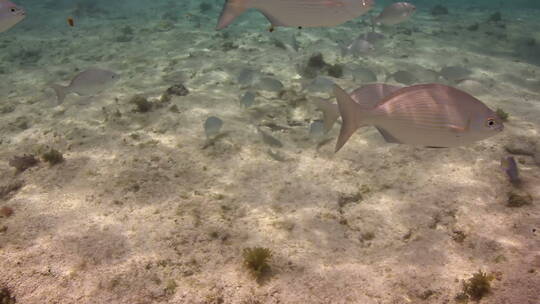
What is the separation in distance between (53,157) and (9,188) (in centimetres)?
72

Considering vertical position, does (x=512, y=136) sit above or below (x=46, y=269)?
above

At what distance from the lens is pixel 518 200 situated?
152 inches

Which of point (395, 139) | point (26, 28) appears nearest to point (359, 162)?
point (395, 139)

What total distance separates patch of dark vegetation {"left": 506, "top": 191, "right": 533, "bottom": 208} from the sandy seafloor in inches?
2.9

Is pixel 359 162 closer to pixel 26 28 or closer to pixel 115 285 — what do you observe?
pixel 115 285

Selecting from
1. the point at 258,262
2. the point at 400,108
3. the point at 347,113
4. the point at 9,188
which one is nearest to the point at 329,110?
the point at 347,113

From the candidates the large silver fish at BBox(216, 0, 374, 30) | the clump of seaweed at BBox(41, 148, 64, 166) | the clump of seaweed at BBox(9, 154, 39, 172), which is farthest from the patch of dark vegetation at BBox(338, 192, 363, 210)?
the clump of seaweed at BBox(9, 154, 39, 172)

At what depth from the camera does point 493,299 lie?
2.80m

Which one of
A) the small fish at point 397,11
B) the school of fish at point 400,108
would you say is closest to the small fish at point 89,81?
the school of fish at point 400,108

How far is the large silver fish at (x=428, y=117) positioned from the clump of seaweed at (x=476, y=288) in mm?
1273

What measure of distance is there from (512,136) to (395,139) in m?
3.79

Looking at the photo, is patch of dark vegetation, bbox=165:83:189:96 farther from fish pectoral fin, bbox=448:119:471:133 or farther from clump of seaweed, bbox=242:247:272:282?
fish pectoral fin, bbox=448:119:471:133

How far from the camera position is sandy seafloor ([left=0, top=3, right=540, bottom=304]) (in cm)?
320

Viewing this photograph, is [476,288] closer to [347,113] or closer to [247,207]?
[347,113]
